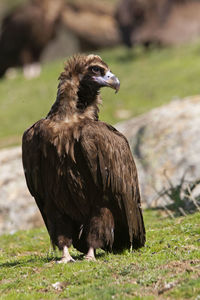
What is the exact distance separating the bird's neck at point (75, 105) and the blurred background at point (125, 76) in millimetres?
4556

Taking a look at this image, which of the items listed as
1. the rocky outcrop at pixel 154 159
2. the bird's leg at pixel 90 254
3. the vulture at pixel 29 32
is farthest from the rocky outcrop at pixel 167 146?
the vulture at pixel 29 32

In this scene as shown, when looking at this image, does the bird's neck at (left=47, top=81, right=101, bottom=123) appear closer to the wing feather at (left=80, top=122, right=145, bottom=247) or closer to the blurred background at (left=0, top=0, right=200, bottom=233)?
the wing feather at (left=80, top=122, right=145, bottom=247)

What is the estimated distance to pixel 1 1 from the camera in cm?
4434

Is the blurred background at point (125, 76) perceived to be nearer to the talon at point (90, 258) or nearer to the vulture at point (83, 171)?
the vulture at point (83, 171)

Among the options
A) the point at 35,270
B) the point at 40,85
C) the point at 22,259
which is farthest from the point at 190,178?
the point at 40,85

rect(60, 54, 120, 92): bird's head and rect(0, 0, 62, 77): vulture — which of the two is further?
→ rect(0, 0, 62, 77): vulture

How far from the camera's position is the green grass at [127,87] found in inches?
1102

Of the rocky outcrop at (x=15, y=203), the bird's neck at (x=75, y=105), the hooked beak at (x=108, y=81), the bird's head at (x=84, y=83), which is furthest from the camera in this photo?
the rocky outcrop at (x=15, y=203)

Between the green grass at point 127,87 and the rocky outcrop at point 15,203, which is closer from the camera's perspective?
the rocky outcrop at point 15,203

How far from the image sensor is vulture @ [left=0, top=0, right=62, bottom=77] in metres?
37.2

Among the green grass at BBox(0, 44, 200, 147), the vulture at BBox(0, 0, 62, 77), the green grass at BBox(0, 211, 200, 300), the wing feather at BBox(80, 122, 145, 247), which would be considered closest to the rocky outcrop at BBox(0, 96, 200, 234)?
the green grass at BBox(0, 211, 200, 300)

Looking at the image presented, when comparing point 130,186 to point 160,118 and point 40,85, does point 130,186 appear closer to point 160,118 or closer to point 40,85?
A: point 160,118

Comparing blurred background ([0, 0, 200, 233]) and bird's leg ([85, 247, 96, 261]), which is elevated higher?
blurred background ([0, 0, 200, 233])

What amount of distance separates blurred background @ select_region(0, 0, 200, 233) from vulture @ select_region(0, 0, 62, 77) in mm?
57
